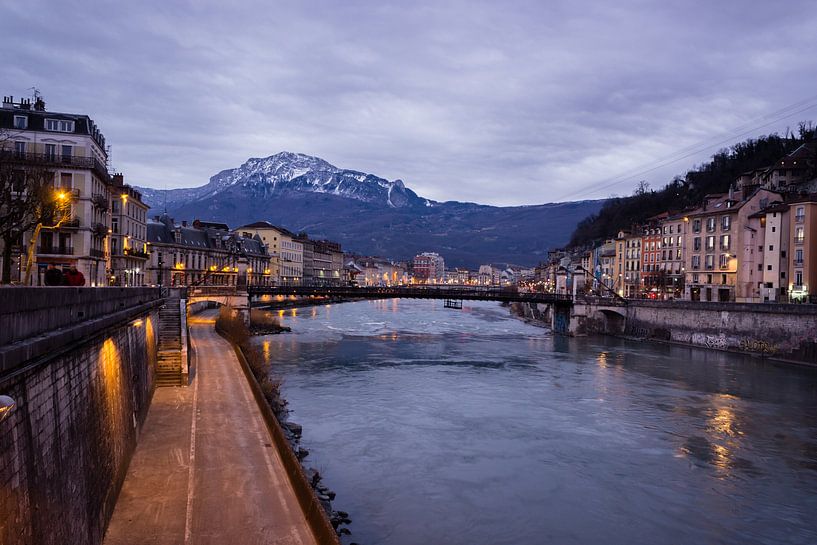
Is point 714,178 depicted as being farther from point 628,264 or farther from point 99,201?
point 99,201

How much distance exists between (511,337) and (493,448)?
5026cm

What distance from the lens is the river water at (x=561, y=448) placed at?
64.2 ft

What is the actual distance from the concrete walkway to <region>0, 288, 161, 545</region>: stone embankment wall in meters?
0.84

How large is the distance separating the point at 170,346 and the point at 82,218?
73.7 feet

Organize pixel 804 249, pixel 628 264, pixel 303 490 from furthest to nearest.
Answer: pixel 628 264
pixel 804 249
pixel 303 490

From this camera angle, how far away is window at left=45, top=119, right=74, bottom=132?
2042 inches

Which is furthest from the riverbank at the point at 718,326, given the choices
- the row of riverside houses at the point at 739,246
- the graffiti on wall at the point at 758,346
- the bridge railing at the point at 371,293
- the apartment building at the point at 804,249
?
the apartment building at the point at 804,249

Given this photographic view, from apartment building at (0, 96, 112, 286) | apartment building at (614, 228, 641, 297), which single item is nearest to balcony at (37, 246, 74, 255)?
apartment building at (0, 96, 112, 286)

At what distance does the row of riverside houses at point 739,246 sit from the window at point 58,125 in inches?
2424

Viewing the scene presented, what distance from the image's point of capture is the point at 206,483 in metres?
17.5

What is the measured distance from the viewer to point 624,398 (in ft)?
125

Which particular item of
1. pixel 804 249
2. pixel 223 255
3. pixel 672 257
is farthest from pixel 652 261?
pixel 223 255

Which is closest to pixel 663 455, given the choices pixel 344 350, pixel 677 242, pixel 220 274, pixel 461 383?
pixel 461 383

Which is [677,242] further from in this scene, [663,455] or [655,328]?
[663,455]
